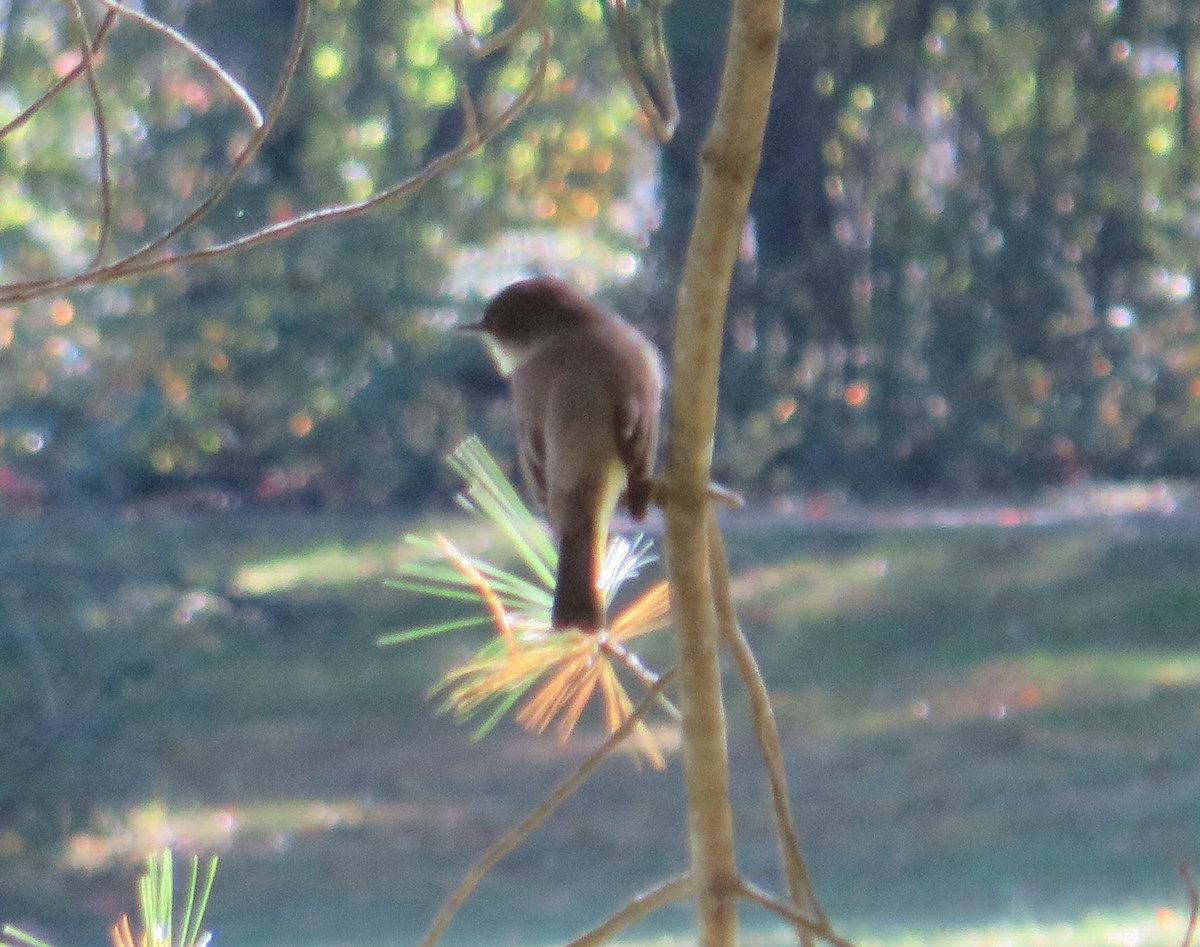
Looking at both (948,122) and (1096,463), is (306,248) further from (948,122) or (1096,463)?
(1096,463)

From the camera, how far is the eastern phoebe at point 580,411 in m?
2.59

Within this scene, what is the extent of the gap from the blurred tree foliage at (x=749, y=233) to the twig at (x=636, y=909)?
9913 millimetres

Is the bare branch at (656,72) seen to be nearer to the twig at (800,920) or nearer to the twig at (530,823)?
the twig at (530,823)

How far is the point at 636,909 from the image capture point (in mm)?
1624

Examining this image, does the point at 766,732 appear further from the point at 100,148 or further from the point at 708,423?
the point at 100,148

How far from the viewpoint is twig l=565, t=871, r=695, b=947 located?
1605 mm

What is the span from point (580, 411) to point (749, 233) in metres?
9.68

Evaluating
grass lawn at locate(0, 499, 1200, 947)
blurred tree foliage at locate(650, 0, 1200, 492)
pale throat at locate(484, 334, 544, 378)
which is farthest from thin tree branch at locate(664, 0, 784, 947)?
blurred tree foliage at locate(650, 0, 1200, 492)

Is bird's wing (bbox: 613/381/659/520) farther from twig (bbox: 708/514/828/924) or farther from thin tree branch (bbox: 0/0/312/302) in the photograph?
thin tree branch (bbox: 0/0/312/302)

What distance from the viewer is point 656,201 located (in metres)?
12.4

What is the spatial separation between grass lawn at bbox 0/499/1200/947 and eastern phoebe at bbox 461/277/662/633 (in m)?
3.95

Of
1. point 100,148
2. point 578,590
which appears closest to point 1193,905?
point 578,590

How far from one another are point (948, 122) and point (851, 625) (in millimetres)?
3266

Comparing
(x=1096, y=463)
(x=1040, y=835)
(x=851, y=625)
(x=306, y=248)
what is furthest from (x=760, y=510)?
(x=1040, y=835)
